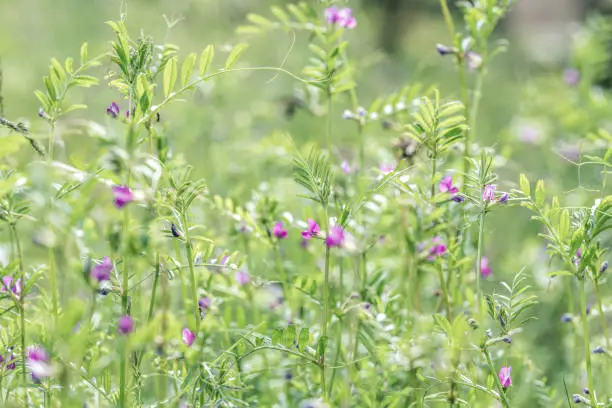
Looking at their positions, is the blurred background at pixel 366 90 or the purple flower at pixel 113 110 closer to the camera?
the purple flower at pixel 113 110

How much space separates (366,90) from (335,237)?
13.3 ft

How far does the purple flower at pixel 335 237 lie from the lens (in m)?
1.19

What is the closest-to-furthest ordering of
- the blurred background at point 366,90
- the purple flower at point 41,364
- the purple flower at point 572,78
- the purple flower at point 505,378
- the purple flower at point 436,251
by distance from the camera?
the purple flower at point 41,364 < the purple flower at point 505,378 < the purple flower at point 436,251 < the blurred background at point 366,90 < the purple flower at point 572,78

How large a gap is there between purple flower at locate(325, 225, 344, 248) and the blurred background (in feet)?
0.97

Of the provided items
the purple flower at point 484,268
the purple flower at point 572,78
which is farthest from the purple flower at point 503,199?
the purple flower at point 572,78

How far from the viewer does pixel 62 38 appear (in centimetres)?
571

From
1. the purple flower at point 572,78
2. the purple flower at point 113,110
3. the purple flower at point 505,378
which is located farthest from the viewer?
the purple flower at point 572,78

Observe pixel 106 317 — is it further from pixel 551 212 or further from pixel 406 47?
pixel 406 47

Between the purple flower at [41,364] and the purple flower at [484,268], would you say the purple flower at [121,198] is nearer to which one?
the purple flower at [41,364]

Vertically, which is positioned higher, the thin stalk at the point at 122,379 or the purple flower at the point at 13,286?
the purple flower at the point at 13,286

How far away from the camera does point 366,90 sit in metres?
5.15

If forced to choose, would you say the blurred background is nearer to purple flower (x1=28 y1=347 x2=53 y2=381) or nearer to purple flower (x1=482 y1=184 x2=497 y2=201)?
purple flower (x1=482 y1=184 x2=497 y2=201)

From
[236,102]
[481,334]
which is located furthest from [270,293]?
[236,102]

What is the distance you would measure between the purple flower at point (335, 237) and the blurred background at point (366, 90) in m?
0.30
